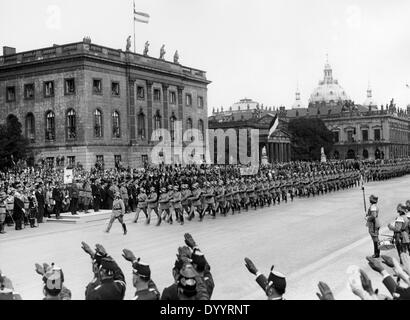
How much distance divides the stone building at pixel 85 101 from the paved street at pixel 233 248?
22264 mm

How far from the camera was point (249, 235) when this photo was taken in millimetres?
17812

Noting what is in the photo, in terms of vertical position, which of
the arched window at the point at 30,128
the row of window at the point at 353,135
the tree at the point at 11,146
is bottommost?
the tree at the point at 11,146

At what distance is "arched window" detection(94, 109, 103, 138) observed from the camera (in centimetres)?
4384

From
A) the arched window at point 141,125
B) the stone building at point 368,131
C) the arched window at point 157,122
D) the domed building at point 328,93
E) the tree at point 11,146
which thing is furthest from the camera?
the domed building at point 328,93

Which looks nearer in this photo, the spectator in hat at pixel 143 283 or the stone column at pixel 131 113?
the spectator in hat at pixel 143 283

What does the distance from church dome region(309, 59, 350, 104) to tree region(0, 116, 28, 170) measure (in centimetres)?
13252

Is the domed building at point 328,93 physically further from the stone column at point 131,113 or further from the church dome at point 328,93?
the stone column at point 131,113

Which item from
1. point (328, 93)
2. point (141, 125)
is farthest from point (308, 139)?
point (328, 93)

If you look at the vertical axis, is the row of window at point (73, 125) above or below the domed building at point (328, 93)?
below

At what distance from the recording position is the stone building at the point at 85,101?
141 feet

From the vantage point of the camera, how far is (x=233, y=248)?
15.3 m

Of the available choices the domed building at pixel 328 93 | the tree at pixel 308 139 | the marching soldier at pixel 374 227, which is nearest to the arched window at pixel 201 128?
the tree at pixel 308 139

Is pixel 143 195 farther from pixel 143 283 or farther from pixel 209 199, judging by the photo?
pixel 143 283

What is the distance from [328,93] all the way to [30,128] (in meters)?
134
